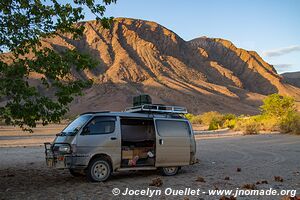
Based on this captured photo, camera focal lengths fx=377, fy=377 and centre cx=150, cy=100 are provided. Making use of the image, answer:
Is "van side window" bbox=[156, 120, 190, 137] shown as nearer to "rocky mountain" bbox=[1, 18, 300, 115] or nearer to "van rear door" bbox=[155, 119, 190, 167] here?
"van rear door" bbox=[155, 119, 190, 167]

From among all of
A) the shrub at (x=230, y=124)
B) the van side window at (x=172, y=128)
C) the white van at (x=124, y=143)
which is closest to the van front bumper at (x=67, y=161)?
the white van at (x=124, y=143)

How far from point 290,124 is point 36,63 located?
33.6m

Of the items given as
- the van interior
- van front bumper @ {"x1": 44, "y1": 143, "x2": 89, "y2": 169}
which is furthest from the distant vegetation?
van front bumper @ {"x1": 44, "y1": 143, "x2": 89, "y2": 169}

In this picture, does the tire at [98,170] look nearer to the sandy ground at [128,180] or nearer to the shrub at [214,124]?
the sandy ground at [128,180]

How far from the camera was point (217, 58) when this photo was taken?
5945 inches

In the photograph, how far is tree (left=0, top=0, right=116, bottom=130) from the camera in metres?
9.48

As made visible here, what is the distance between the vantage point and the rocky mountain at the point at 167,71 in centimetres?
9306

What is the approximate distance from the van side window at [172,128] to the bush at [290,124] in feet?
86.5

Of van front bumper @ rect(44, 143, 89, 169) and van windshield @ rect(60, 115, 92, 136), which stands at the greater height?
van windshield @ rect(60, 115, 92, 136)

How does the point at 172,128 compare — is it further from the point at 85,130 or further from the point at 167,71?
the point at 167,71

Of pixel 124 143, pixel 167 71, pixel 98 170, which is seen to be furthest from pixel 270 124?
pixel 167 71

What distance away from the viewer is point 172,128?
1275cm

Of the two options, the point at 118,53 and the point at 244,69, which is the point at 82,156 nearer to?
the point at 118,53

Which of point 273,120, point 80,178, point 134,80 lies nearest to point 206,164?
point 80,178
